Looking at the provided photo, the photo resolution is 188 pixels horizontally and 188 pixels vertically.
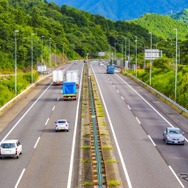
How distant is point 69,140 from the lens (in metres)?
48.2

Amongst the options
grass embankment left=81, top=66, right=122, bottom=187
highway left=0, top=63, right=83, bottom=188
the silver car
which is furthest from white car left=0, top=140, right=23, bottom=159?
the silver car

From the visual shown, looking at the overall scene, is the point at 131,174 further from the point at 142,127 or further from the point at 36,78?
the point at 36,78

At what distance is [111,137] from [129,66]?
119293mm

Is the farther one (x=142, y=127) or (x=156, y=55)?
(x=156, y=55)

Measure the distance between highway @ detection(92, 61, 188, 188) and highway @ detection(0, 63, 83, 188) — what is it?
3879 millimetres

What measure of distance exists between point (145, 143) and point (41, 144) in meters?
8.88

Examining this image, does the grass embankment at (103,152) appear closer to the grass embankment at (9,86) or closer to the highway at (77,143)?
the highway at (77,143)

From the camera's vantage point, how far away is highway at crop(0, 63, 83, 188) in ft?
111

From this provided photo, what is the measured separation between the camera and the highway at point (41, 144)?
33.9m

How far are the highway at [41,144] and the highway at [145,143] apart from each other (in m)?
3.88

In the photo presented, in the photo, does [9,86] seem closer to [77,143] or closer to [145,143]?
[77,143]

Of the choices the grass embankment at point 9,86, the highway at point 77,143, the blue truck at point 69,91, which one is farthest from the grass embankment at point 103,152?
the grass embankment at point 9,86

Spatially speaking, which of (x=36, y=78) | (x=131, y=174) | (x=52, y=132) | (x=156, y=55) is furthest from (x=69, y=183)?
(x=156, y=55)

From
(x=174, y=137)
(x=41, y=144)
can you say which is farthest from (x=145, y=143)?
(x=41, y=144)
